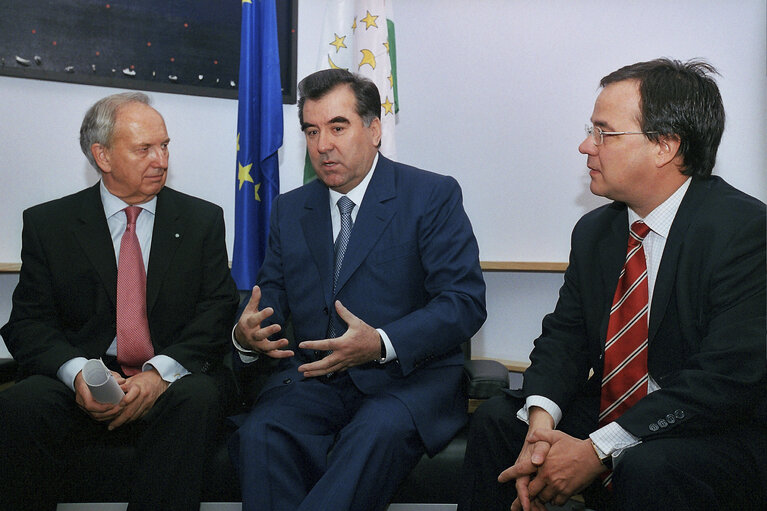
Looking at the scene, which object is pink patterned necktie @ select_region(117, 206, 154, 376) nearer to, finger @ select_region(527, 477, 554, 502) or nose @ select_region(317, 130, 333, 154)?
nose @ select_region(317, 130, 333, 154)

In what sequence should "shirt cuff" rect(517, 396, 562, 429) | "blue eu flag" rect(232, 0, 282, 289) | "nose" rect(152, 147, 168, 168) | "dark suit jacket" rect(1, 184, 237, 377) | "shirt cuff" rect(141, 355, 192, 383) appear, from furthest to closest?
1. "blue eu flag" rect(232, 0, 282, 289)
2. "nose" rect(152, 147, 168, 168)
3. "dark suit jacket" rect(1, 184, 237, 377)
4. "shirt cuff" rect(141, 355, 192, 383)
5. "shirt cuff" rect(517, 396, 562, 429)

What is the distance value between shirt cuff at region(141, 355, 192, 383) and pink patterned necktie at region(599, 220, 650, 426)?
4.29 feet

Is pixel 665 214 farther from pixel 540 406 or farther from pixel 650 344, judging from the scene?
pixel 540 406

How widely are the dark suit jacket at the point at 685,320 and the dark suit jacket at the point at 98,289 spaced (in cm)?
111

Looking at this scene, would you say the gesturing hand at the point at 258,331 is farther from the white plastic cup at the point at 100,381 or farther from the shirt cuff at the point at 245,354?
the white plastic cup at the point at 100,381

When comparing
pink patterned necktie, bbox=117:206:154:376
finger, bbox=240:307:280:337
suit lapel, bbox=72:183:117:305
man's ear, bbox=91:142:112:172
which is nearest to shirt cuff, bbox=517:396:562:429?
finger, bbox=240:307:280:337

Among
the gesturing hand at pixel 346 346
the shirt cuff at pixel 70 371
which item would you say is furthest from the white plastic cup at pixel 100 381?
the gesturing hand at pixel 346 346

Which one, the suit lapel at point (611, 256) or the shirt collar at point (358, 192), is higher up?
the shirt collar at point (358, 192)

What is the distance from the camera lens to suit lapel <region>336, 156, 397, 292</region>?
211 cm

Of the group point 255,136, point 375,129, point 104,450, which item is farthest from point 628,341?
point 255,136

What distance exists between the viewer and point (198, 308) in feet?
7.58

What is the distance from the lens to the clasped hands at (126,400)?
1930mm

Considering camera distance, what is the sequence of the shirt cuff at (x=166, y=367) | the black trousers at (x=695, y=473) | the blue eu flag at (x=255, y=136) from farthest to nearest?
the blue eu flag at (x=255, y=136)
the shirt cuff at (x=166, y=367)
the black trousers at (x=695, y=473)

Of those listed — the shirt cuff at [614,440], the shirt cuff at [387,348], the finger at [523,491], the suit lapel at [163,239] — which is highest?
the suit lapel at [163,239]
